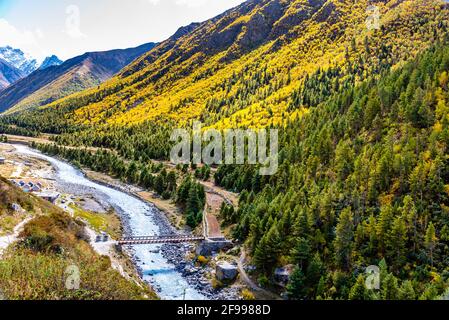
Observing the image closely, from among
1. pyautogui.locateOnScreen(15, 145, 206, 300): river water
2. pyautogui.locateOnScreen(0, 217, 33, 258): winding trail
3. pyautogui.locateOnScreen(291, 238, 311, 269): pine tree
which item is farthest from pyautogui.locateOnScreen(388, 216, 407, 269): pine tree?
pyautogui.locateOnScreen(0, 217, 33, 258): winding trail

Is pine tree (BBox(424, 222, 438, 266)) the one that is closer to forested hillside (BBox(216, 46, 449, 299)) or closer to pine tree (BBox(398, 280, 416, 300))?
forested hillside (BBox(216, 46, 449, 299))

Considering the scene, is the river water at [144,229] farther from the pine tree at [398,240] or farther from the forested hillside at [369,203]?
Answer: the pine tree at [398,240]

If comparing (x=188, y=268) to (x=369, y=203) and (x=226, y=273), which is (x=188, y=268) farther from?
(x=369, y=203)

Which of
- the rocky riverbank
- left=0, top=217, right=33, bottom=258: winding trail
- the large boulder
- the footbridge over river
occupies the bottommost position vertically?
the rocky riverbank

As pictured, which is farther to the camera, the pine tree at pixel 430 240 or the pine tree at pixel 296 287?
the pine tree at pixel 296 287

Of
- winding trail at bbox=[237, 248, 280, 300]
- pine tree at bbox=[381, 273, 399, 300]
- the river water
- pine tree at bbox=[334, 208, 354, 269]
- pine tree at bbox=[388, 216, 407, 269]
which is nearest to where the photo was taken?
pine tree at bbox=[381, 273, 399, 300]

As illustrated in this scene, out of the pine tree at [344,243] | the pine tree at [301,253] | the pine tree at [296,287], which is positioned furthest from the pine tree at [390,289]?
the pine tree at [301,253]

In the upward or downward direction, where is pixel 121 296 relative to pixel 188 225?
upward
